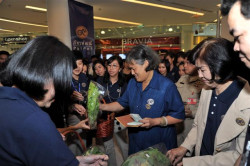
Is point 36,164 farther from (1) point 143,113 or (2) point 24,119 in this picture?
(1) point 143,113

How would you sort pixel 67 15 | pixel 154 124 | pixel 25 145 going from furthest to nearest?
pixel 67 15, pixel 154 124, pixel 25 145

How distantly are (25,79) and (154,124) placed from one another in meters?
1.24

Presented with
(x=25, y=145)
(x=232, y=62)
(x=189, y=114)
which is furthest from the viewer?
(x=189, y=114)

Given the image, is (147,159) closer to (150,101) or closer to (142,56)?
(150,101)

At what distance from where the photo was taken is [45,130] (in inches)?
32.2

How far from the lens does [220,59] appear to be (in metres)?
1.33

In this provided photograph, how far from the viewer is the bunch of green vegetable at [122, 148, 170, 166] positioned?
3.10 ft

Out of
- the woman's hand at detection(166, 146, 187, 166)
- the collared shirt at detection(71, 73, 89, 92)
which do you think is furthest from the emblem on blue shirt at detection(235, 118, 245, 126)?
the collared shirt at detection(71, 73, 89, 92)

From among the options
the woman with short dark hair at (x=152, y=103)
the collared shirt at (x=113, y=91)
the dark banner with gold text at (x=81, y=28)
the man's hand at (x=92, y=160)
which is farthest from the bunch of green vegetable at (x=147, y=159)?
the dark banner with gold text at (x=81, y=28)

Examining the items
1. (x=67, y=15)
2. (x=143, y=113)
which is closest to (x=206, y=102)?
(x=143, y=113)

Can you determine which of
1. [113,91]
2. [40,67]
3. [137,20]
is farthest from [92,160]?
[137,20]

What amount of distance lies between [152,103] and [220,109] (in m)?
0.65

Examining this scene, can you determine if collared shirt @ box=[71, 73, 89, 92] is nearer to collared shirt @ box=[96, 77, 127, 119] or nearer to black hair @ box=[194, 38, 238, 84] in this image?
collared shirt @ box=[96, 77, 127, 119]

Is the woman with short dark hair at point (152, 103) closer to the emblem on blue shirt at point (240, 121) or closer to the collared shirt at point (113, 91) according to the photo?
the emblem on blue shirt at point (240, 121)
